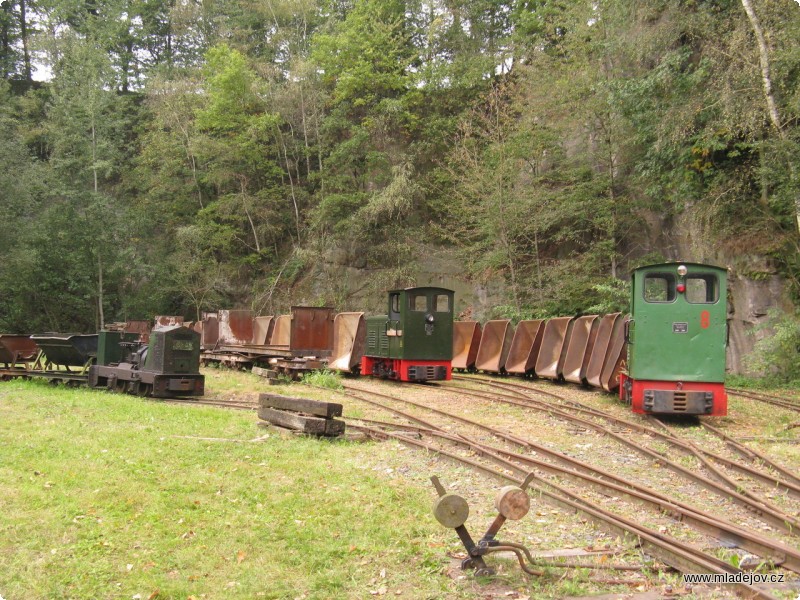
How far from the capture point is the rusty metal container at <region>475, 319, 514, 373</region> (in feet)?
66.2

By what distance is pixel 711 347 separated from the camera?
1099cm

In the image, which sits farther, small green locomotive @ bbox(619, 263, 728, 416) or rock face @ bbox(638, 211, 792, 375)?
rock face @ bbox(638, 211, 792, 375)

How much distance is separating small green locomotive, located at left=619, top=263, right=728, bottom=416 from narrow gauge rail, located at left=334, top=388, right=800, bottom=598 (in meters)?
3.23

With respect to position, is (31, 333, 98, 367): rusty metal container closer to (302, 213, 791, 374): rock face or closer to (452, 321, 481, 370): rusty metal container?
(452, 321, 481, 370): rusty metal container

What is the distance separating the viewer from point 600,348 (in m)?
15.3

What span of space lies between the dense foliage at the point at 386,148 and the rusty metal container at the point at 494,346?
3017 millimetres

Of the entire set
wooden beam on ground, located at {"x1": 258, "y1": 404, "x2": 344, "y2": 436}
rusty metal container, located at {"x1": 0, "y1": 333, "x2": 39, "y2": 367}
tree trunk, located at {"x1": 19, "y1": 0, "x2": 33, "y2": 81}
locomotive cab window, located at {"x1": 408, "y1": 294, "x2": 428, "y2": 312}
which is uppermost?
tree trunk, located at {"x1": 19, "y1": 0, "x2": 33, "y2": 81}

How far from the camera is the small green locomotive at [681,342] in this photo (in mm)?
10906

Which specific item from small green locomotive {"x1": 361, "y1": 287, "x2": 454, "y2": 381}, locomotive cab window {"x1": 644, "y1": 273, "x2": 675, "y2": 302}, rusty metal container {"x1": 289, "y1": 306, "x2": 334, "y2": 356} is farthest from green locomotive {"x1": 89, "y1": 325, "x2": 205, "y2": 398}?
locomotive cab window {"x1": 644, "y1": 273, "x2": 675, "y2": 302}

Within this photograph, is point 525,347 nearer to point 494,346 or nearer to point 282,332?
point 494,346

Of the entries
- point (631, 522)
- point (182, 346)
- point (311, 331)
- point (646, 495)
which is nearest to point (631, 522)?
point (631, 522)

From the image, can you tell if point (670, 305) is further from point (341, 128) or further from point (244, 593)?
point (341, 128)

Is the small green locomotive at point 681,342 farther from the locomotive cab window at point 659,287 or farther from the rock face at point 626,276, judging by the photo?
the rock face at point 626,276

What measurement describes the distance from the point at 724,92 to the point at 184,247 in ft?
95.4
